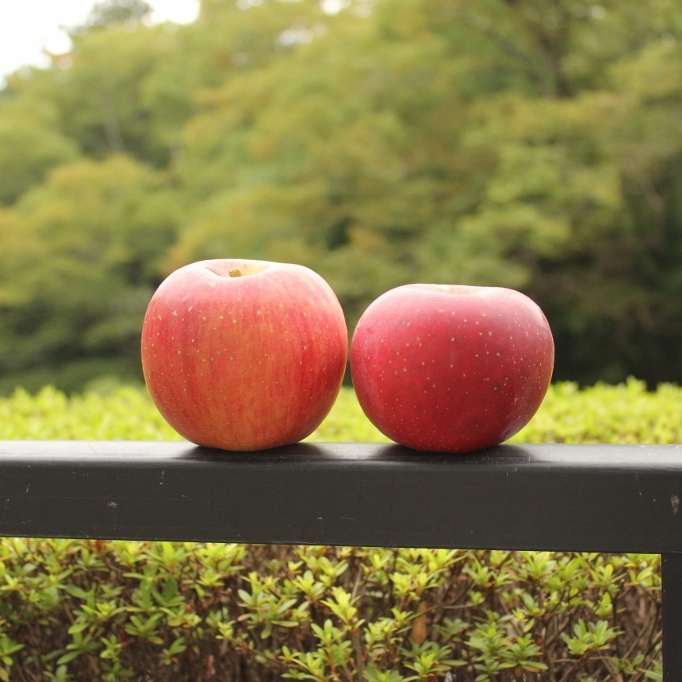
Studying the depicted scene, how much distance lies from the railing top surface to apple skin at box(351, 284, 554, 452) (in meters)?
0.05

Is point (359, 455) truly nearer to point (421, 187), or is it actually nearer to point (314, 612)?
point (314, 612)

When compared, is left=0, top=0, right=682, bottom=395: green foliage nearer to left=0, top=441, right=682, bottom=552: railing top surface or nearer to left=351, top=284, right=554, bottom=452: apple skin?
left=351, top=284, right=554, bottom=452: apple skin

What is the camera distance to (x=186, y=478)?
1.15 metres

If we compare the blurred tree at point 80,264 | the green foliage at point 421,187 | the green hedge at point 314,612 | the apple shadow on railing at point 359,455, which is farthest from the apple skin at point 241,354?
the blurred tree at point 80,264

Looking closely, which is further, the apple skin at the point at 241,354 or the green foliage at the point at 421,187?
the green foliage at the point at 421,187

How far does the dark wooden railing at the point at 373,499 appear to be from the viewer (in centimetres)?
109

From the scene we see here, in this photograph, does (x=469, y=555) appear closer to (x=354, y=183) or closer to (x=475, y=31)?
(x=354, y=183)

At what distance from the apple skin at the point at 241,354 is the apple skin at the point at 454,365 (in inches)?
3.5

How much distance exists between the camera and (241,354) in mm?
1160

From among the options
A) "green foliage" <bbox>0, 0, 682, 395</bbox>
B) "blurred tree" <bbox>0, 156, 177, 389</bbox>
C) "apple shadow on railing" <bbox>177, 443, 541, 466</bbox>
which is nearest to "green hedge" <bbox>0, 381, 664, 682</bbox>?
"apple shadow on railing" <bbox>177, 443, 541, 466</bbox>

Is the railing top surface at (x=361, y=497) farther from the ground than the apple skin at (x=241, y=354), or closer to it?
closer to it

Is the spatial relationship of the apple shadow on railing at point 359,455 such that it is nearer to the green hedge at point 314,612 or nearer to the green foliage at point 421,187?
the green hedge at point 314,612

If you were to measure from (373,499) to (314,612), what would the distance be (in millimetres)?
460

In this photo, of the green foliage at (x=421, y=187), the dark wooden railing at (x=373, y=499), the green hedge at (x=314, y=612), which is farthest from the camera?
the green foliage at (x=421, y=187)
